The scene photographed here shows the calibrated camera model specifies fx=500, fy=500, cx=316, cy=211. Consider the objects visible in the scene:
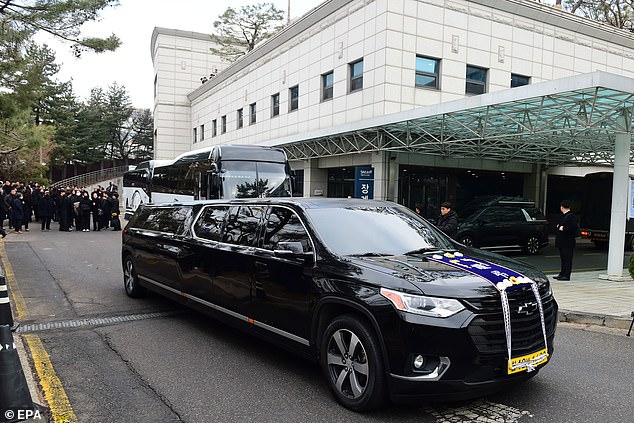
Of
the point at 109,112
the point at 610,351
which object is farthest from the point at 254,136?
the point at 109,112

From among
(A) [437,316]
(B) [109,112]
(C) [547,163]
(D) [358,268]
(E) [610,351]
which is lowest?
(E) [610,351]

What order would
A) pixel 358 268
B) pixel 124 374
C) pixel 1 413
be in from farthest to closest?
pixel 124 374, pixel 358 268, pixel 1 413

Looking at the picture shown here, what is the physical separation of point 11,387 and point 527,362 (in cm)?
381

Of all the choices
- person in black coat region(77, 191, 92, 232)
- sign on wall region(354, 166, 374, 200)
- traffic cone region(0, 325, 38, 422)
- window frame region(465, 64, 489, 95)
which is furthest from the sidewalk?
person in black coat region(77, 191, 92, 232)

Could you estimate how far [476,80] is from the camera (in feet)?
71.9

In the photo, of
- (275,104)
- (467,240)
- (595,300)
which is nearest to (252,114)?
(275,104)

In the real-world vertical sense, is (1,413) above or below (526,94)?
below

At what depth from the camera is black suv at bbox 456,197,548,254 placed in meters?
15.7

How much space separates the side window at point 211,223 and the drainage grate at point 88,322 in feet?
5.37

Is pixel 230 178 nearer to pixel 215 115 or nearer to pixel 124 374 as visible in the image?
pixel 124 374

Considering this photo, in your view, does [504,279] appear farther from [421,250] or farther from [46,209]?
[46,209]

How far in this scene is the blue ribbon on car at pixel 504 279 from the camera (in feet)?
12.4

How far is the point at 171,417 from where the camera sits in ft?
12.7

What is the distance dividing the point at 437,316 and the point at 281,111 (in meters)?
25.1
